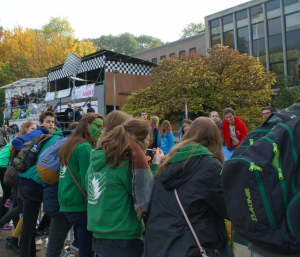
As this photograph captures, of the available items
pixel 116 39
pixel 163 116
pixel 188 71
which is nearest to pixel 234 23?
pixel 188 71

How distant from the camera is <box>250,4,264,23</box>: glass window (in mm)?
29438

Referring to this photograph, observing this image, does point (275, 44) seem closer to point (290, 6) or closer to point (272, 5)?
point (290, 6)

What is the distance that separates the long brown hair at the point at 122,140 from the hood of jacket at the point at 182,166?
410 millimetres

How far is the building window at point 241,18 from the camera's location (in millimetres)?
30578

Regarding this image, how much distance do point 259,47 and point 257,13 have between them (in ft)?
12.5

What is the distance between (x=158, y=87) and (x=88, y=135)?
18.2m

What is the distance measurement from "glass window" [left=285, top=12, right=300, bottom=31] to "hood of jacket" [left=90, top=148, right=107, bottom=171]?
31.5 meters

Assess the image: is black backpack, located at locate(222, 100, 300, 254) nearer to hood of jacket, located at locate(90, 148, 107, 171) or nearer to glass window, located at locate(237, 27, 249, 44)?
hood of jacket, located at locate(90, 148, 107, 171)

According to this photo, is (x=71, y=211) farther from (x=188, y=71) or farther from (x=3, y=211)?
(x=188, y=71)

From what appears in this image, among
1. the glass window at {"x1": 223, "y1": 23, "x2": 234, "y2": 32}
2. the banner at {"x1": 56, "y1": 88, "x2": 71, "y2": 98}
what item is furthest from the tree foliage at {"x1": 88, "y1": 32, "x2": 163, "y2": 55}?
the banner at {"x1": 56, "y1": 88, "x2": 71, "y2": 98}

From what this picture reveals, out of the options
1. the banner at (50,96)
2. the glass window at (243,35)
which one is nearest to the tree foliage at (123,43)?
the glass window at (243,35)

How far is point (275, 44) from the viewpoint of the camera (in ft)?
95.0

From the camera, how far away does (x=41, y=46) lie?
40469mm

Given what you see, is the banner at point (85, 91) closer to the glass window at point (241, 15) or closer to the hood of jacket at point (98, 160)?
the glass window at point (241, 15)
